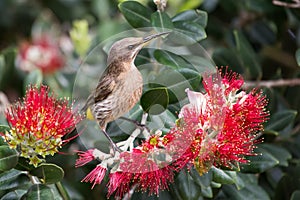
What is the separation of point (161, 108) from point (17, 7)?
6.64 feet

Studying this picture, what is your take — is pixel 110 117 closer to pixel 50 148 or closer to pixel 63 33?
pixel 50 148

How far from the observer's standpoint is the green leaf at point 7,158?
1260mm

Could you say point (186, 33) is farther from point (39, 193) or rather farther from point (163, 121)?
point (39, 193)

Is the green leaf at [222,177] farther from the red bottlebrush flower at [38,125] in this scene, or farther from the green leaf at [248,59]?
the green leaf at [248,59]

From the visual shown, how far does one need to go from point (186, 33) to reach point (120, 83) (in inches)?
15.3

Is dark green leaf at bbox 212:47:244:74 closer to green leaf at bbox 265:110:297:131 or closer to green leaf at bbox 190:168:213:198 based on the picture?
green leaf at bbox 265:110:297:131

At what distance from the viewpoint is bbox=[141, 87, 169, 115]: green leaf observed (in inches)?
47.0

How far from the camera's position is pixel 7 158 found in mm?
1262

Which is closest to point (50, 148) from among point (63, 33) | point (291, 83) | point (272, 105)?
point (272, 105)

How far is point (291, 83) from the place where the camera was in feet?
5.92

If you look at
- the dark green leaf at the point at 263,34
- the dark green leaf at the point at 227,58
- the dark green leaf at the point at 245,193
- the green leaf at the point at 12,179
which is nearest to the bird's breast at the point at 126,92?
the green leaf at the point at 12,179

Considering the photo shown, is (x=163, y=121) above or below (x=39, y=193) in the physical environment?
above

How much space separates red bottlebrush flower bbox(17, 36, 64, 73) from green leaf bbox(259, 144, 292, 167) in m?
1.16

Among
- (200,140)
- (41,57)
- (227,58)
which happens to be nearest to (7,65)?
(41,57)
